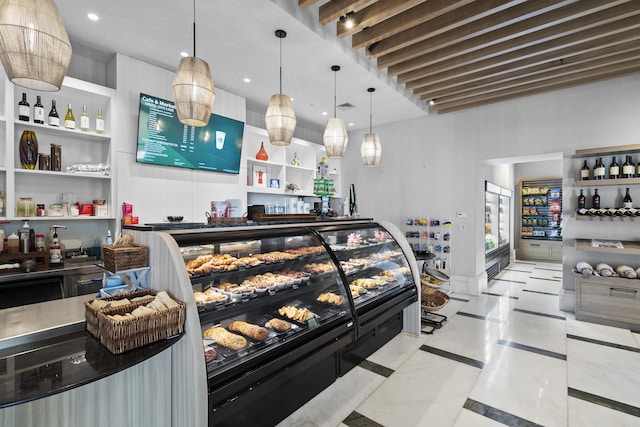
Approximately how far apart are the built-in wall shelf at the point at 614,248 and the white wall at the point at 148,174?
5367 millimetres

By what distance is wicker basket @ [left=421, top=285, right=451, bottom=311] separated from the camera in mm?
3895

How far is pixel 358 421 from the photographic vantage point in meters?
2.18

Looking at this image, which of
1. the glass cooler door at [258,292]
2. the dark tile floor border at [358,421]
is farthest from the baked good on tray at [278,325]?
the dark tile floor border at [358,421]

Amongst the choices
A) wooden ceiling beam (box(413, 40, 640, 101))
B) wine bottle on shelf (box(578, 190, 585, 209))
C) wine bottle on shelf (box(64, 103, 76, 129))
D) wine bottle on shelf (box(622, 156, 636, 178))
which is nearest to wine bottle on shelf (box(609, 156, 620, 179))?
wine bottle on shelf (box(622, 156, 636, 178))

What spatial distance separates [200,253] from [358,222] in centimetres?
183

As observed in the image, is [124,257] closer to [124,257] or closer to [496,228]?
[124,257]

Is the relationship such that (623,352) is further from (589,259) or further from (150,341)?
(150,341)

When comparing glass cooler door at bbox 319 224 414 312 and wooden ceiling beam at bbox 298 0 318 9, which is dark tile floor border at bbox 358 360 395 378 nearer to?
glass cooler door at bbox 319 224 414 312

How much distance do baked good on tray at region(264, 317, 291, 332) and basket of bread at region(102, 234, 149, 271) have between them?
0.93m

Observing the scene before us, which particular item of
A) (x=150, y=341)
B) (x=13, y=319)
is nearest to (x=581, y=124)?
Answer: (x=150, y=341)

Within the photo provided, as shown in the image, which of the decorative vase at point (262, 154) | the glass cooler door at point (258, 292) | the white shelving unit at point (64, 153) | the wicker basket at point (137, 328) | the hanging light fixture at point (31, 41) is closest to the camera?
the wicker basket at point (137, 328)

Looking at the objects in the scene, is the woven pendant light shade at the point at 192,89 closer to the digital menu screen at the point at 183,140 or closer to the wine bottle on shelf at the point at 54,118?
the digital menu screen at the point at 183,140

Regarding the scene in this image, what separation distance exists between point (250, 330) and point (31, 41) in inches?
78.2

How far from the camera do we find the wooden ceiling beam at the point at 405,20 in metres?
2.77
